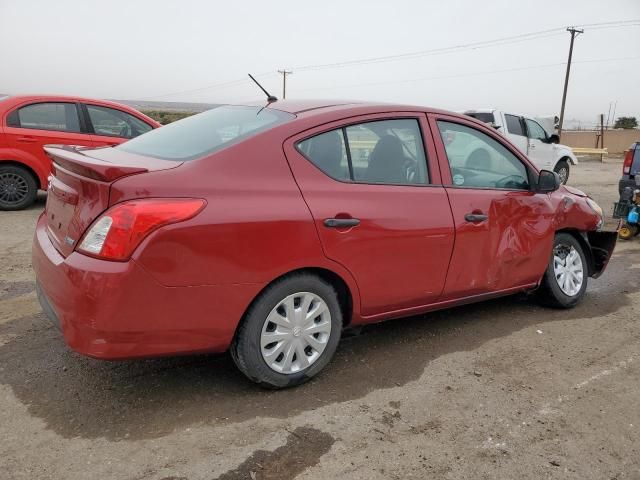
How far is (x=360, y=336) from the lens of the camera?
4016 mm

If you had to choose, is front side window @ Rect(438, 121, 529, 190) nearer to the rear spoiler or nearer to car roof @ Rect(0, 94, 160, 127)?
the rear spoiler

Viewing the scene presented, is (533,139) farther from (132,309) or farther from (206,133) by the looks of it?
(132,309)

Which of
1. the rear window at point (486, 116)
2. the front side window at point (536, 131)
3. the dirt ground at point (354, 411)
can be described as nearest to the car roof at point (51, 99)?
the dirt ground at point (354, 411)

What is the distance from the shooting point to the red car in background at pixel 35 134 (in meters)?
7.80

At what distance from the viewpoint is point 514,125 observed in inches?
567

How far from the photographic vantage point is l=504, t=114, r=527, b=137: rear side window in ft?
46.6

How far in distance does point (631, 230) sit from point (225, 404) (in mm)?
6857

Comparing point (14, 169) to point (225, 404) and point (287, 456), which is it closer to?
point (225, 404)

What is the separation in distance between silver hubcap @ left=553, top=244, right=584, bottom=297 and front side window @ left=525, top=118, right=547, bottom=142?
11.0 metres

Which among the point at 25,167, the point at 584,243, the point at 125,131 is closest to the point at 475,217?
the point at 584,243

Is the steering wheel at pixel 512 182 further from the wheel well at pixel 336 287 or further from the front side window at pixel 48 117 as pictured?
the front side window at pixel 48 117

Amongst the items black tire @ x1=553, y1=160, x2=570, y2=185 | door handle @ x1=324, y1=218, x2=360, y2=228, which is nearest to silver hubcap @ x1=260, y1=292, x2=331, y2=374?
door handle @ x1=324, y1=218, x2=360, y2=228

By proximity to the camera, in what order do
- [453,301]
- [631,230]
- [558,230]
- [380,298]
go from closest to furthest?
[380,298], [453,301], [558,230], [631,230]

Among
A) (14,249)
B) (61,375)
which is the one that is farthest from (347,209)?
(14,249)
